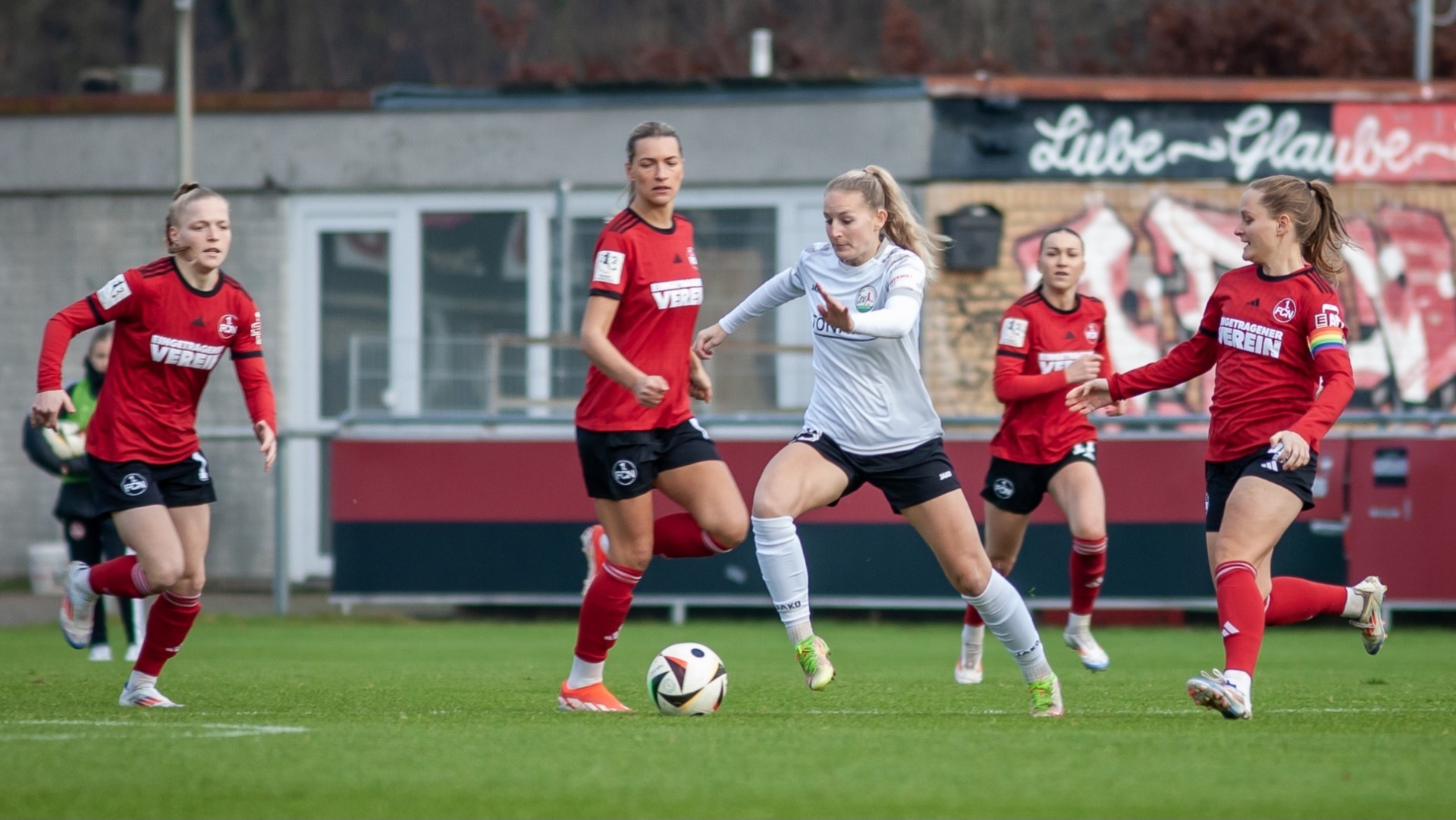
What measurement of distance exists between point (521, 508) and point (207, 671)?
4.92 meters

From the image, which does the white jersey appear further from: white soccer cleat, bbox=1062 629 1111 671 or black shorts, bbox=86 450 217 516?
white soccer cleat, bbox=1062 629 1111 671

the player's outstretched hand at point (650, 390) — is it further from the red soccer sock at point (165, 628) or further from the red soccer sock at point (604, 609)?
the red soccer sock at point (165, 628)

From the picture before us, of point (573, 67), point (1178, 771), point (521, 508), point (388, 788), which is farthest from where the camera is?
point (573, 67)

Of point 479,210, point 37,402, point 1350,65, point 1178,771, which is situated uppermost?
point 1350,65

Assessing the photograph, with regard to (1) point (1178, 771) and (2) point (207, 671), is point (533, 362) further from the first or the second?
(1) point (1178, 771)

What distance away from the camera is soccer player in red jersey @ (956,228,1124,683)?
9.79 meters

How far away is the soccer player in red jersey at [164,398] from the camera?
747 cm

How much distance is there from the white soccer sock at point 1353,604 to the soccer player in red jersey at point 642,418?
97.5 inches

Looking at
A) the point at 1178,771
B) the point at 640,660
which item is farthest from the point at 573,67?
the point at 1178,771

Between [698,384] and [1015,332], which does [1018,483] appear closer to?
[1015,332]

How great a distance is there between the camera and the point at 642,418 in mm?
7176

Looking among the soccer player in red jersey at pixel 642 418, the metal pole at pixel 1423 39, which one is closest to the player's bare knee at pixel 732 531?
the soccer player in red jersey at pixel 642 418

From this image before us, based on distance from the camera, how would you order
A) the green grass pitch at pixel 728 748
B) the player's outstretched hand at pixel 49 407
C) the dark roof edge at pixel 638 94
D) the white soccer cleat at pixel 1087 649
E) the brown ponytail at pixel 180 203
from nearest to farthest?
1. the green grass pitch at pixel 728 748
2. the player's outstretched hand at pixel 49 407
3. the brown ponytail at pixel 180 203
4. the white soccer cleat at pixel 1087 649
5. the dark roof edge at pixel 638 94

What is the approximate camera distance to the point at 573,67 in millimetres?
26750
